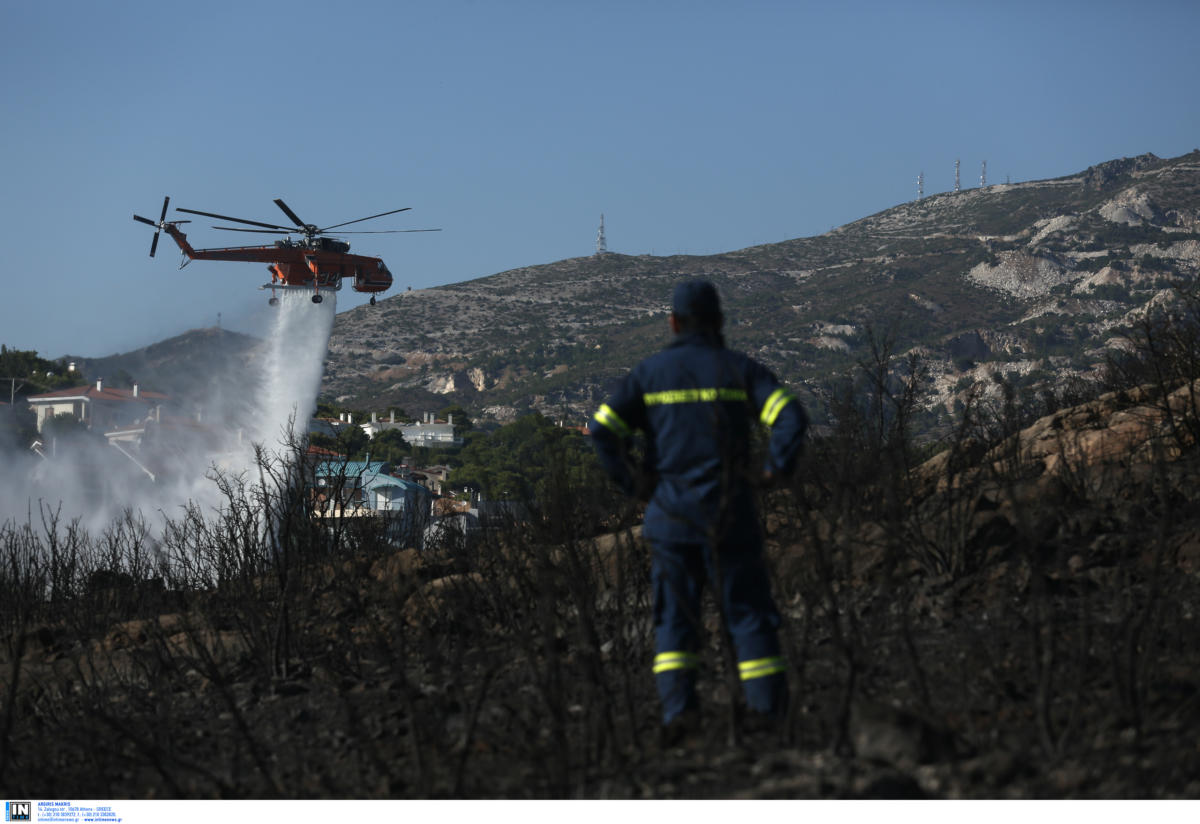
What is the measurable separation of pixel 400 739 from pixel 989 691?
2914 mm

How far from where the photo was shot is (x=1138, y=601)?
6695 mm

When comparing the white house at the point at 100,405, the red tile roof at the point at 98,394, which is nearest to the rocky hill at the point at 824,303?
the red tile roof at the point at 98,394

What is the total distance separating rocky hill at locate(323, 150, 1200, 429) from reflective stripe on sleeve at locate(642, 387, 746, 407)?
115491 mm

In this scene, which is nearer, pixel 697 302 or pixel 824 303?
pixel 697 302

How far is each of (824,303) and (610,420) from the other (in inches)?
5922

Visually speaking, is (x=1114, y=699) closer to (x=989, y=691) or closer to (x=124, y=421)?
(x=989, y=691)

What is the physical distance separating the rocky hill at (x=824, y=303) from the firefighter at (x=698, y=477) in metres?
115

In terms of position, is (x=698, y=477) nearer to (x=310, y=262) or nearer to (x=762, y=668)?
(x=762, y=668)
